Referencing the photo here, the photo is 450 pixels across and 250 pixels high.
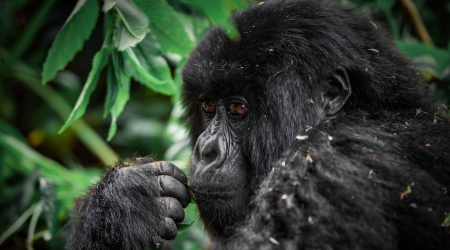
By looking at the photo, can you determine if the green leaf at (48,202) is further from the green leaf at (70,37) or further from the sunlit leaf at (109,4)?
the sunlit leaf at (109,4)

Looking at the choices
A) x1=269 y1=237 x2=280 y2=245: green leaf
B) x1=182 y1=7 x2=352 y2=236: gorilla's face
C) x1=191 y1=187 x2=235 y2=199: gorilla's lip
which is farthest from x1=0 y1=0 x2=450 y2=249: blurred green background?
x1=269 y1=237 x2=280 y2=245: green leaf

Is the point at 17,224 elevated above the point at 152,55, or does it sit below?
below

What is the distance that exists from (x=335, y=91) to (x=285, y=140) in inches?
13.2

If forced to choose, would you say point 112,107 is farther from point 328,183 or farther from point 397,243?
point 397,243

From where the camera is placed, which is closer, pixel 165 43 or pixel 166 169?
pixel 166 169

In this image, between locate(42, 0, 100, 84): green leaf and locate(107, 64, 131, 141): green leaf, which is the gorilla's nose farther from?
locate(42, 0, 100, 84): green leaf

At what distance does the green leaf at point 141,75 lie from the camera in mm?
2303

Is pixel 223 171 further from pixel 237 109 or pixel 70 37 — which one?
pixel 70 37

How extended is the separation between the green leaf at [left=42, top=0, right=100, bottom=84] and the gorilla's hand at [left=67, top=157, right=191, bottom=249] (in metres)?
0.65

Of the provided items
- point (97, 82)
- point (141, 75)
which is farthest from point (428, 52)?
point (97, 82)

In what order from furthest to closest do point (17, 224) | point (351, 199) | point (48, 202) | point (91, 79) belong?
1. point (17, 224)
2. point (48, 202)
3. point (91, 79)
4. point (351, 199)

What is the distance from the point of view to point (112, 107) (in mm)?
2625

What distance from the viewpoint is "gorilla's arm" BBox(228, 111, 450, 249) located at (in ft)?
5.54

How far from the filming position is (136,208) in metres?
2.26
